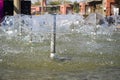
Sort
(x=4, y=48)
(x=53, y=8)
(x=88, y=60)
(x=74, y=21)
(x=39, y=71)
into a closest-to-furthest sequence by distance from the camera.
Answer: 1. (x=39, y=71)
2. (x=88, y=60)
3. (x=4, y=48)
4. (x=74, y=21)
5. (x=53, y=8)

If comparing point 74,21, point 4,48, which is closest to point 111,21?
point 74,21

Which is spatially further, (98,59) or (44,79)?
(98,59)

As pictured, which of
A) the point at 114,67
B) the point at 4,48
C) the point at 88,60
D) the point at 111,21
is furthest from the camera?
the point at 111,21

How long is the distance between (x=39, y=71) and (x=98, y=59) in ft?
7.98

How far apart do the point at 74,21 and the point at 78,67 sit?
16615mm

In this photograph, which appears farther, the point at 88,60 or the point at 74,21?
the point at 74,21

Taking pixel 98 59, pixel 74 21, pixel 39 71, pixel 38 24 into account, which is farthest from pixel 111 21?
pixel 39 71

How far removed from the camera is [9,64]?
35.0ft

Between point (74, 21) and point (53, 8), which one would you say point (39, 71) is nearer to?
point (74, 21)

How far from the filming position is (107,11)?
4769 cm

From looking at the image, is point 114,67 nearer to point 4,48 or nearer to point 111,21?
point 4,48

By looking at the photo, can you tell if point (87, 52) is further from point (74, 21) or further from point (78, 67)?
point (74, 21)

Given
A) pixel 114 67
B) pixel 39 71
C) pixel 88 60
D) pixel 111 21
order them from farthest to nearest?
pixel 111 21 < pixel 88 60 < pixel 114 67 < pixel 39 71

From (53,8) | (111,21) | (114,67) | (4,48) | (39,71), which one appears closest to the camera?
(39,71)
